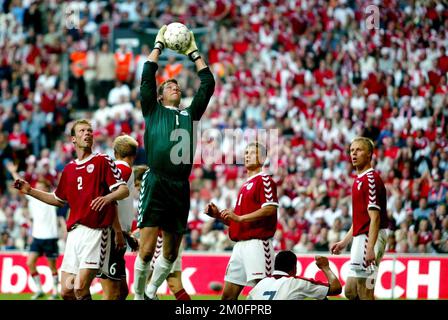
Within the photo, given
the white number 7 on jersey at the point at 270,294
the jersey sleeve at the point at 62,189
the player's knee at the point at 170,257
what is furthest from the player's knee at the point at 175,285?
the white number 7 on jersey at the point at 270,294

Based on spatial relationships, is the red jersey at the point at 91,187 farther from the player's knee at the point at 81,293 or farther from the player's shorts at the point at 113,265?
the player's knee at the point at 81,293

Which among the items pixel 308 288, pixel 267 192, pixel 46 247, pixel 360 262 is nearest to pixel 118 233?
pixel 267 192

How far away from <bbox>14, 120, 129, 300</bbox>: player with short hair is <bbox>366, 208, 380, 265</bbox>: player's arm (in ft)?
8.36

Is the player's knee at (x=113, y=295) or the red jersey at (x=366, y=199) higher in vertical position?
the red jersey at (x=366, y=199)

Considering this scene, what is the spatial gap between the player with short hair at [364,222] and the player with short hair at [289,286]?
156cm

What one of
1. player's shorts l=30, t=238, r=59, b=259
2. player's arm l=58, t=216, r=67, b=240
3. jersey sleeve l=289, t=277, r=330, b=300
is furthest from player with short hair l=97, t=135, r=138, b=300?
player's arm l=58, t=216, r=67, b=240

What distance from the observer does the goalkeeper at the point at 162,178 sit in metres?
9.77

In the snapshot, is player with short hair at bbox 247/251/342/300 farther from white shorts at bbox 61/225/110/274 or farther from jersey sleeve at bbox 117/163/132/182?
jersey sleeve at bbox 117/163/132/182

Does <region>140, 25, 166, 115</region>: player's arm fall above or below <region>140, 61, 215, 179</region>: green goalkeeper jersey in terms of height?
above

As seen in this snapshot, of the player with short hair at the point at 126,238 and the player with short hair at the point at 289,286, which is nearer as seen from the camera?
the player with short hair at the point at 289,286

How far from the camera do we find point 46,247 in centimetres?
1537

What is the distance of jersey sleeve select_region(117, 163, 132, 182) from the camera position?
10.6 meters

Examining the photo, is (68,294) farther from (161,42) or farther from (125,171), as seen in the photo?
(161,42)

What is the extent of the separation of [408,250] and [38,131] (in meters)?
9.13
